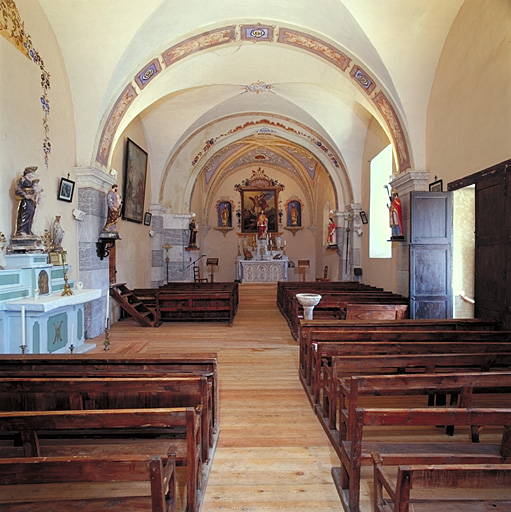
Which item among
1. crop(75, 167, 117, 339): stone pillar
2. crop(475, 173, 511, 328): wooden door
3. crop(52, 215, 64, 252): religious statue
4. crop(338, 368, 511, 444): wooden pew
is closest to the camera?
crop(338, 368, 511, 444): wooden pew

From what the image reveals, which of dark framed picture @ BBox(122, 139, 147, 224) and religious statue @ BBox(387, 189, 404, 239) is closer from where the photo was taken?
religious statue @ BBox(387, 189, 404, 239)

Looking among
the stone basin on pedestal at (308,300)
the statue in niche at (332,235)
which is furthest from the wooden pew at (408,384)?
the statue in niche at (332,235)

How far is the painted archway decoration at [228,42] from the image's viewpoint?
296 inches

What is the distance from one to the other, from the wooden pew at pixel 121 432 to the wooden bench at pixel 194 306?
5.82 metres

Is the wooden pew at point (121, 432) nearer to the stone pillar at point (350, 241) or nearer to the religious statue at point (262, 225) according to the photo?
the stone pillar at point (350, 241)

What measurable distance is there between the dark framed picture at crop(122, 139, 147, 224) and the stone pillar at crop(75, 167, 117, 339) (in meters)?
2.08

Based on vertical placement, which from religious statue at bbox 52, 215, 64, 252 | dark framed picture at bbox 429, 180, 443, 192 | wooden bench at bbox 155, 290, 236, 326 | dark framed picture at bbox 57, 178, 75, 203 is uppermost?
dark framed picture at bbox 429, 180, 443, 192

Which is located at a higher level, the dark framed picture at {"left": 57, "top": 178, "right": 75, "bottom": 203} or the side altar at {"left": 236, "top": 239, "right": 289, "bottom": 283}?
the dark framed picture at {"left": 57, "top": 178, "right": 75, "bottom": 203}

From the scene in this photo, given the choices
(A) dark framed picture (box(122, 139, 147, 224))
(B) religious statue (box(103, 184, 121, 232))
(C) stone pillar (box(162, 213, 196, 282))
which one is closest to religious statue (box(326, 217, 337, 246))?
(C) stone pillar (box(162, 213, 196, 282))

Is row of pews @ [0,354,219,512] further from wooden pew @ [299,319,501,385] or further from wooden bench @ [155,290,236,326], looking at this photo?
wooden bench @ [155,290,236,326]

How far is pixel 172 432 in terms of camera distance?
2.78 metres

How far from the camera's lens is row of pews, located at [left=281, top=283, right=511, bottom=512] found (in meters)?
1.59

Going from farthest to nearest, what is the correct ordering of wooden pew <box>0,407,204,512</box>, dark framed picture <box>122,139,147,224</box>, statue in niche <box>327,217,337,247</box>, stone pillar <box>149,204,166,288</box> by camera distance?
1. statue in niche <box>327,217,337,247</box>
2. stone pillar <box>149,204,166,288</box>
3. dark framed picture <box>122,139,147,224</box>
4. wooden pew <box>0,407,204,512</box>

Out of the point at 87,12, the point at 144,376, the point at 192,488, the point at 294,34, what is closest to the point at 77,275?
the point at 87,12
